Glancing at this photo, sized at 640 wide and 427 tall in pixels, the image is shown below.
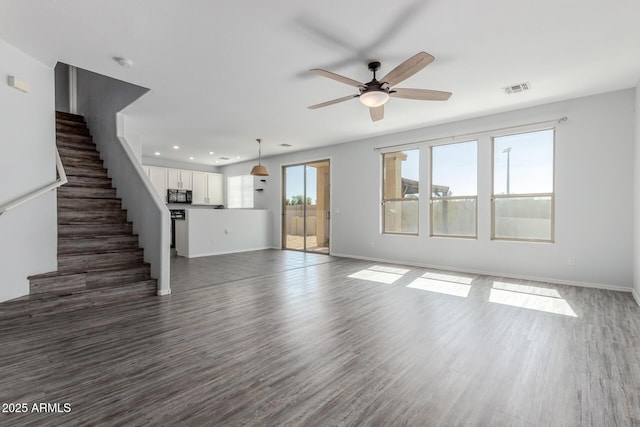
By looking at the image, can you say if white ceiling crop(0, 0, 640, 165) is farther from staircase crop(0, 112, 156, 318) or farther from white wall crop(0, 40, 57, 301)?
staircase crop(0, 112, 156, 318)

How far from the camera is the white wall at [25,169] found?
3.06m

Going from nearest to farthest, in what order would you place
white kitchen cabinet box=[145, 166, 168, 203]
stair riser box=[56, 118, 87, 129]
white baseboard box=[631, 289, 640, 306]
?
1. white baseboard box=[631, 289, 640, 306]
2. stair riser box=[56, 118, 87, 129]
3. white kitchen cabinet box=[145, 166, 168, 203]

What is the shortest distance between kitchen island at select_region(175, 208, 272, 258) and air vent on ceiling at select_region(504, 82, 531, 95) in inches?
260

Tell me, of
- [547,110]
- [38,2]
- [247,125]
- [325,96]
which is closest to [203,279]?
[247,125]

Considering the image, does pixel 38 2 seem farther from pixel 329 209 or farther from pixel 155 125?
pixel 329 209

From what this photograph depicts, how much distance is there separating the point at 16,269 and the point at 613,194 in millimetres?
7507

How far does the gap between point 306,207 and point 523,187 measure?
5122mm

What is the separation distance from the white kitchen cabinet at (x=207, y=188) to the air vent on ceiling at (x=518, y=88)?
892 centimetres

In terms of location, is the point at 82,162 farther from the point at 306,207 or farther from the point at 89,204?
the point at 306,207

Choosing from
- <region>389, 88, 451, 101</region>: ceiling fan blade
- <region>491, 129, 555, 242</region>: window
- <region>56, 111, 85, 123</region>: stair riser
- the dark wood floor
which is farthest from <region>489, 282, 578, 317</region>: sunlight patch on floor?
<region>56, 111, 85, 123</region>: stair riser

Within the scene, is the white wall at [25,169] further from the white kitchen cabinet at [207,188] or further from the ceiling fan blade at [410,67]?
the white kitchen cabinet at [207,188]

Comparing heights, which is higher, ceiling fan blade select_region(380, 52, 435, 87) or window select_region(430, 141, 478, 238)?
ceiling fan blade select_region(380, 52, 435, 87)

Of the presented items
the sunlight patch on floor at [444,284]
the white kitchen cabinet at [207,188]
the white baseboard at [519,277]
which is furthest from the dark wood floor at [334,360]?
the white kitchen cabinet at [207,188]

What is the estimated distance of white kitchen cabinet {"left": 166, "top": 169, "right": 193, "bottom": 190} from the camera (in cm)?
937
